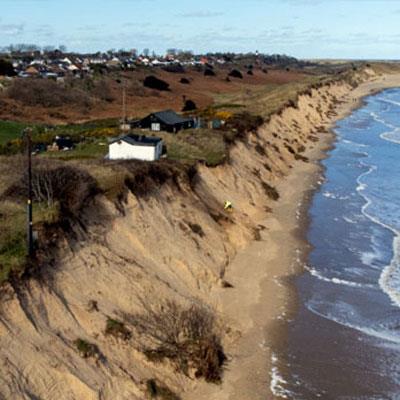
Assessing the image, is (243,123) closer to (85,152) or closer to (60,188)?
(85,152)

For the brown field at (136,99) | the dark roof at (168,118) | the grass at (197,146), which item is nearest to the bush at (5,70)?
the brown field at (136,99)

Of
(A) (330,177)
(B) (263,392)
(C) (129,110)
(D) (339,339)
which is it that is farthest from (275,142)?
(B) (263,392)

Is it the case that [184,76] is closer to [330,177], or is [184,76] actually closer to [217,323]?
[330,177]

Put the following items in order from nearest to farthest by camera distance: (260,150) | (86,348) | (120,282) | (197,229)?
(86,348) < (120,282) < (197,229) < (260,150)

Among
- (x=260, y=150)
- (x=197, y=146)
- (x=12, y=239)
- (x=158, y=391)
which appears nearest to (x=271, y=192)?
(x=197, y=146)

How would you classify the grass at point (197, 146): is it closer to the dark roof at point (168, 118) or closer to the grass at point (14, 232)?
the dark roof at point (168, 118)

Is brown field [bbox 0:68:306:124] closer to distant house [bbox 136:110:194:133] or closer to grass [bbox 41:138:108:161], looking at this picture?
distant house [bbox 136:110:194:133]
